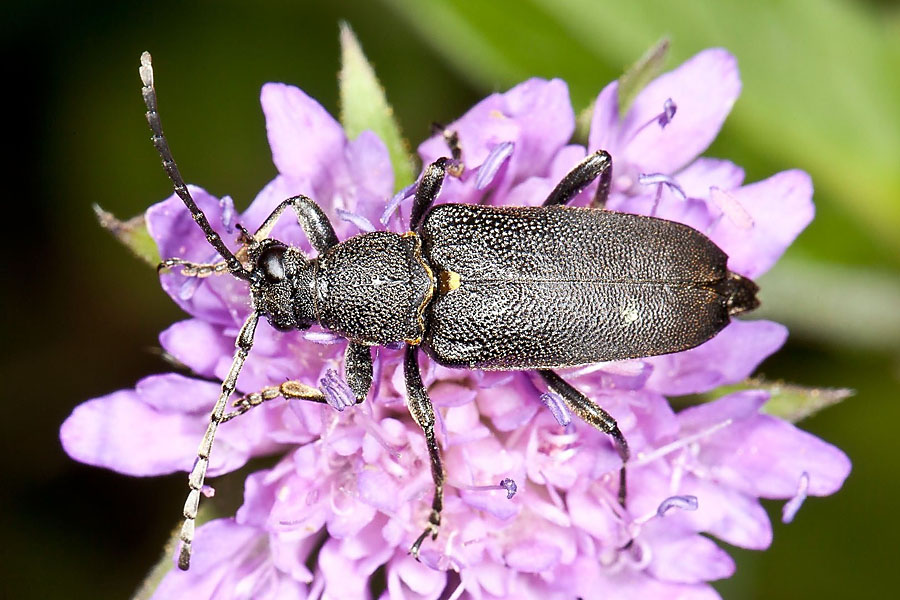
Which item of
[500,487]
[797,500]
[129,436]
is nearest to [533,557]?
[500,487]

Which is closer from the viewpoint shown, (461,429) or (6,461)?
(461,429)

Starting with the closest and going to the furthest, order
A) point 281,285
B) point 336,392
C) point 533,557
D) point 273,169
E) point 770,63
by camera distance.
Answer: point 336,392 → point 533,557 → point 281,285 → point 770,63 → point 273,169

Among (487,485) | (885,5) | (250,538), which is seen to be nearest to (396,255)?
(487,485)

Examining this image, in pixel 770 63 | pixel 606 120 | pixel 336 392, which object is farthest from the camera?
pixel 770 63

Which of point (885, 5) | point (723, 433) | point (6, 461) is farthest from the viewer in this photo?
point (885, 5)

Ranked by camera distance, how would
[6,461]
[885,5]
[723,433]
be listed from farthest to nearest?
[885,5] → [6,461] → [723,433]

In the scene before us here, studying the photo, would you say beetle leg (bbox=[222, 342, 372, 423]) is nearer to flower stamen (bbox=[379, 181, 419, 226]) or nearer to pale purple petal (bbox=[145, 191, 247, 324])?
pale purple petal (bbox=[145, 191, 247, 324])

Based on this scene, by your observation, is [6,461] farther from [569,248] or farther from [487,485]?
[569,248]

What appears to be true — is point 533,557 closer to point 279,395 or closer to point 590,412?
point 590,412

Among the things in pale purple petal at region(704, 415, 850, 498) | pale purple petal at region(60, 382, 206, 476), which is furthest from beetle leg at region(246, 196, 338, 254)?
pale purple petal at region(704, 415, 850, 498)
